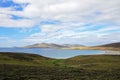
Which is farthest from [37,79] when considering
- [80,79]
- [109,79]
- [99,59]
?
[99,59]

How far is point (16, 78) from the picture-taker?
37.4 meters

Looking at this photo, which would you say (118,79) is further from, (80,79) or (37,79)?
(37,79)

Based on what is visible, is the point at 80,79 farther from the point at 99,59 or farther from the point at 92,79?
the point at 99,59

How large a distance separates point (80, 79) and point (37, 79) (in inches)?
246

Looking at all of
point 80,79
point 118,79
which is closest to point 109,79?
point 118,79

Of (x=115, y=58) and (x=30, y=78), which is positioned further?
(x=115, y=58)

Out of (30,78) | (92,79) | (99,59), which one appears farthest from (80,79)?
(99,59)

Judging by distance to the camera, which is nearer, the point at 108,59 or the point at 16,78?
the point at 16,78

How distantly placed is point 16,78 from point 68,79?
304 inches

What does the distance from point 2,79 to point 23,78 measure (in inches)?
121

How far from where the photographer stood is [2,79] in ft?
119

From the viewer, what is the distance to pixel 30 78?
123 ft

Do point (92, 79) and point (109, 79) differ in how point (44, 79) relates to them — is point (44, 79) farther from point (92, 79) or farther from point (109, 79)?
point (109, 79)

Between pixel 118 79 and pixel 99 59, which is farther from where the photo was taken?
pixel 99 59
